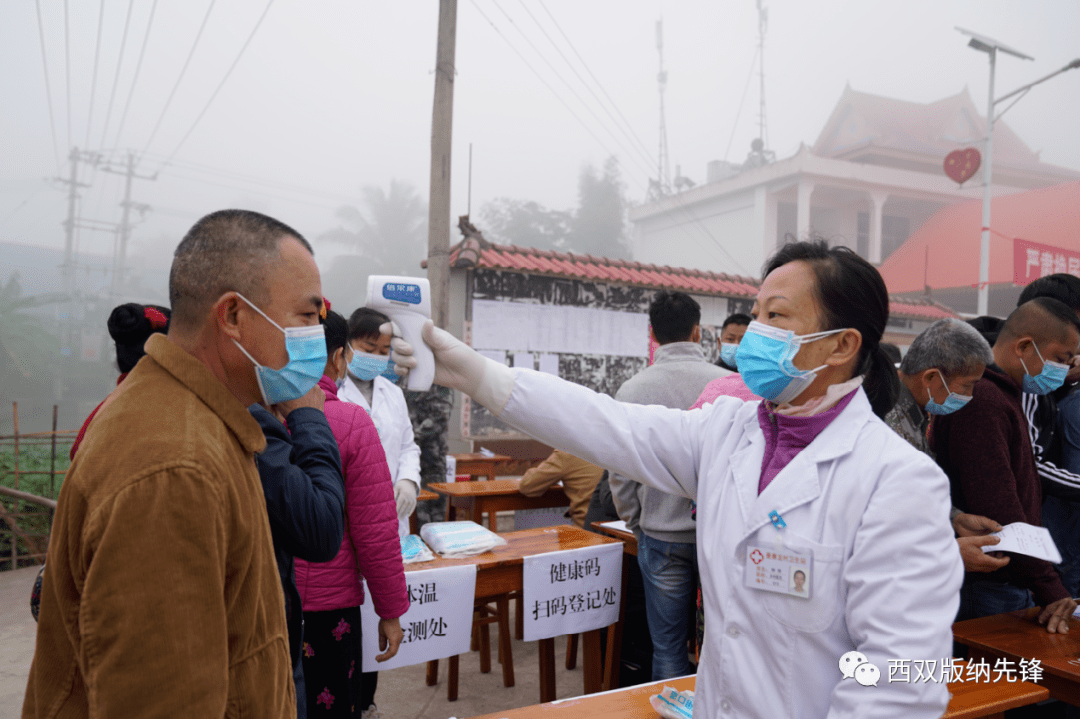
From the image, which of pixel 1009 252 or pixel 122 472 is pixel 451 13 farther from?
pixel 1009 252

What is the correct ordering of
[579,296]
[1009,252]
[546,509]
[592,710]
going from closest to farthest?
[592,710] → [546,509] → [579,296] → [1009,252]

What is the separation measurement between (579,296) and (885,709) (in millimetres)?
6897

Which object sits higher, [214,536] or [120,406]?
[120,406]

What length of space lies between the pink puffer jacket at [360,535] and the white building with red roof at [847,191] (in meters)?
16.7

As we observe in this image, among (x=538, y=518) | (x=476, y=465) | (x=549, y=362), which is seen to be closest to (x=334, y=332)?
(x=538, y=518)

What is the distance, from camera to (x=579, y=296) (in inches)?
309

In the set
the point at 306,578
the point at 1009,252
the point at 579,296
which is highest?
the point at 1009,252

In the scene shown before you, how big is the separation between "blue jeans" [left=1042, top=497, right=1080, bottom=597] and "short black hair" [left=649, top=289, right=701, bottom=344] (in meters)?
2.05

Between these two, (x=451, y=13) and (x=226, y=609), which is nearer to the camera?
(x=226, y=609)

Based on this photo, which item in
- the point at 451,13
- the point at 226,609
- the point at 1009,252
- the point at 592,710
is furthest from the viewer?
the point at 1009,252

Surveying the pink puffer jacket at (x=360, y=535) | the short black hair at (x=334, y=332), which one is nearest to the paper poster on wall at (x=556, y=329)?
the short black hair at (x=334, y=332)

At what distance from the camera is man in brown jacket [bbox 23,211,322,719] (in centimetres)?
84

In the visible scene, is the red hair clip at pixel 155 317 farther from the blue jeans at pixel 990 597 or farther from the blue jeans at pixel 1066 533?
the blue jeans at pixel 1066 533

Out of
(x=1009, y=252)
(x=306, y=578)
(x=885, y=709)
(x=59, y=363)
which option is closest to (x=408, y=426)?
→ (x=306, y=578)
